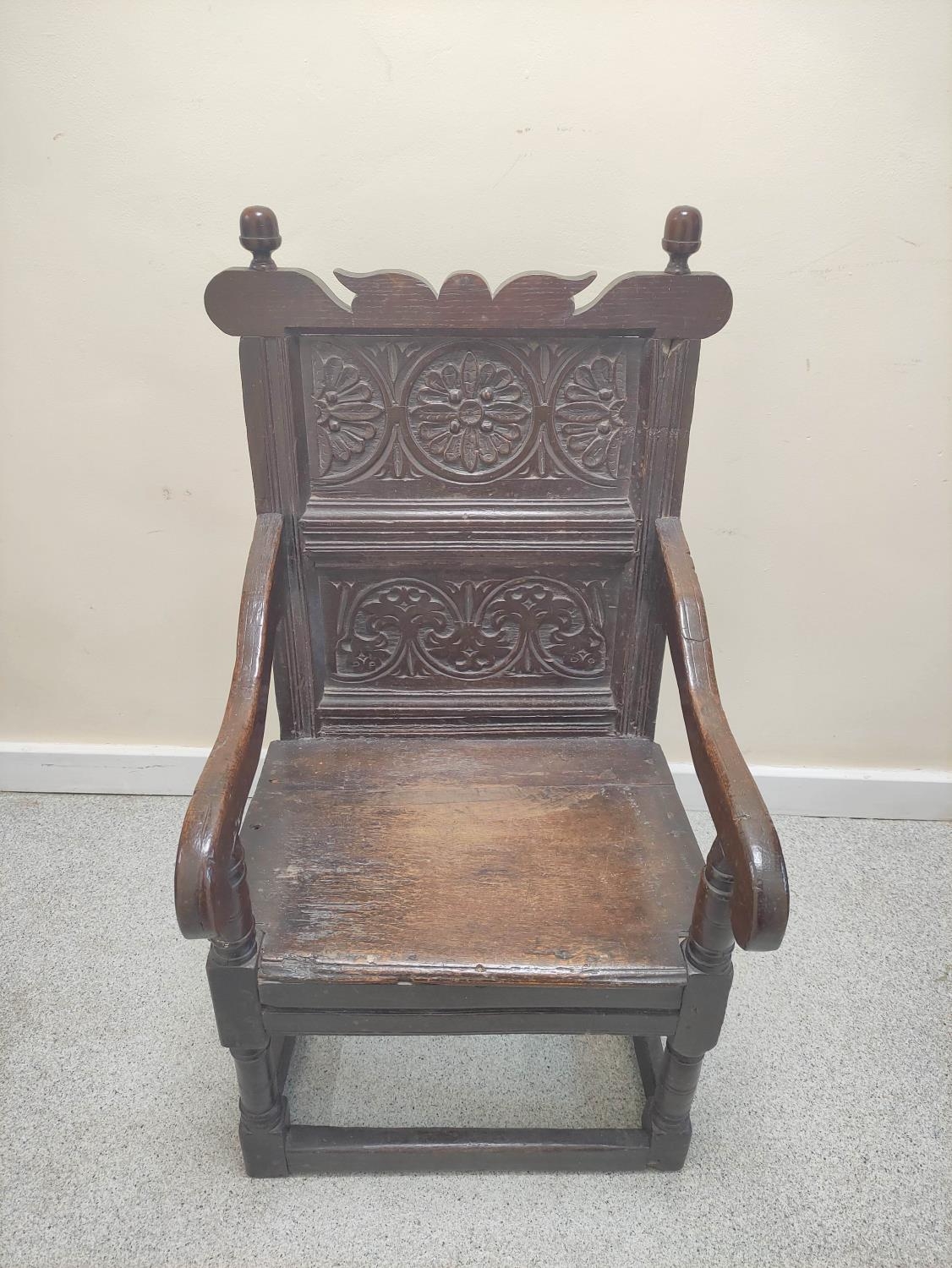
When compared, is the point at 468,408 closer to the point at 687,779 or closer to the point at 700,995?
the point at 700,995

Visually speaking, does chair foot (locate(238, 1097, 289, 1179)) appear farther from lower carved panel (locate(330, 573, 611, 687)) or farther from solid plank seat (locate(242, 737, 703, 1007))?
lower carved panel (locate(330, 573, 611, 687))

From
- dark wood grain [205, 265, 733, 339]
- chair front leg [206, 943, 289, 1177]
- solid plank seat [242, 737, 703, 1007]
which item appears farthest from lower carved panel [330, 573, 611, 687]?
chair front leg [206, 943, 289, 1177]

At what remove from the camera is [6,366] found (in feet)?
5.29

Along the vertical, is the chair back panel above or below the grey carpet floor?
above

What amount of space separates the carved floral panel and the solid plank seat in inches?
17.2

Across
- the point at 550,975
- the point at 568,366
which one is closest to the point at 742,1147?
the point at 550,975

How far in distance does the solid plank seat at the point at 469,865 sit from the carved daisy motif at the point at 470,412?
0.46 meters

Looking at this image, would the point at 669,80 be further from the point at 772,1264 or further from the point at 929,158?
the point at 772,1264

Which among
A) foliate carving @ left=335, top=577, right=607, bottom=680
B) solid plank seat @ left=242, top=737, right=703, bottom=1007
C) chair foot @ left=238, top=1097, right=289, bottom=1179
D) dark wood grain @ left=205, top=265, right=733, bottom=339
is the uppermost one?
dark wood grain @ left=205, top=265, right=733, bottom=339

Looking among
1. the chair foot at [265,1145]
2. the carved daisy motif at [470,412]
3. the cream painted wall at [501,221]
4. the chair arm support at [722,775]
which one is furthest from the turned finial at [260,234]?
the chair foot at [265,1145]

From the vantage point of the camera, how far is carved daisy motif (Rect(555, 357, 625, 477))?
1.19 metres

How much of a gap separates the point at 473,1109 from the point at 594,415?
1.12 m

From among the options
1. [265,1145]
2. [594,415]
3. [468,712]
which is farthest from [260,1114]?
[594,415]

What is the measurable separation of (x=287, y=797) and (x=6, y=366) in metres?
1.03
